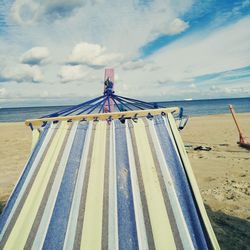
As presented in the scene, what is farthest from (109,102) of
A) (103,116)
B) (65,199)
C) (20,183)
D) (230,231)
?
(230,231)

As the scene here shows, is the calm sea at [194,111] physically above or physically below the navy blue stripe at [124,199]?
below

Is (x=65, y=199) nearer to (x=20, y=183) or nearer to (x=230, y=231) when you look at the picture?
(x=20, y=183)

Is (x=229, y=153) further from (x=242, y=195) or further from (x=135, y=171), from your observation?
(x=135, y=171)

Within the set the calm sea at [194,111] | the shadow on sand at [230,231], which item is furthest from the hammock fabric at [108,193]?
the calm sea at [194,111]

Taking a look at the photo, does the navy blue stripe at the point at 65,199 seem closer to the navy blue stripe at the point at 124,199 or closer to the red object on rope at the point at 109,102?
the navy blue stripe at the point at 124,199

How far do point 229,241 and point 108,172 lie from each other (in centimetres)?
184

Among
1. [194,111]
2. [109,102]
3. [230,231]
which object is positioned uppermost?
[109,102]

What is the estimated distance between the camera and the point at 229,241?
11.6ft

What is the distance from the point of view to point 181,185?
2682mm

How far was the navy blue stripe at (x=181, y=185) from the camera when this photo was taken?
2260 mm

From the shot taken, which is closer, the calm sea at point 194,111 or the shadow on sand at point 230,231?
the shadow on sand at point 230,231

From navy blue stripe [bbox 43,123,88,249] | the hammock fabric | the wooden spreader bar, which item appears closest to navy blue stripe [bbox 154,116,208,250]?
the hammock fabric

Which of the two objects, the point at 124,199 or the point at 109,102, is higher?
the point at 109,102


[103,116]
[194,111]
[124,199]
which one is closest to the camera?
[124,199]
